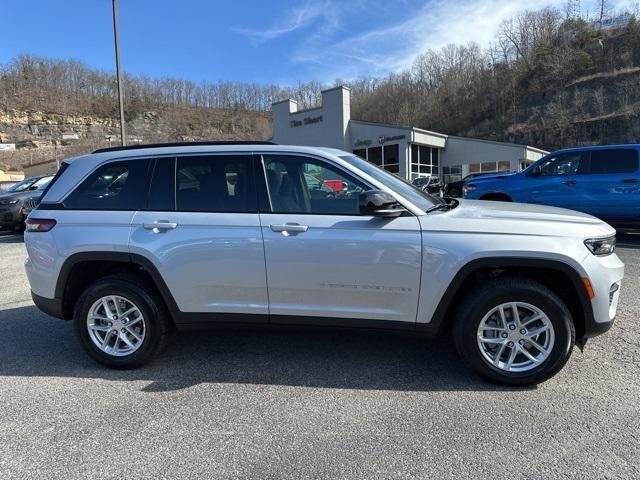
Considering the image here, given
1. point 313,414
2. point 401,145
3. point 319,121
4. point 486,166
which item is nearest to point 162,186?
point 313,414

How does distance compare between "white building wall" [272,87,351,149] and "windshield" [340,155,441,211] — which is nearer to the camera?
"windshield" [340,155,441,211]

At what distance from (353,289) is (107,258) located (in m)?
2.05

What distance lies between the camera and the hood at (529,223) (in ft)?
10.6

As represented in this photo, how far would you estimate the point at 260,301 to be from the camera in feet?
11.7

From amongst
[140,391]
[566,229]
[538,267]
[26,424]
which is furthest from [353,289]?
[26,424]

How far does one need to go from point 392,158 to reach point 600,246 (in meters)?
30.9

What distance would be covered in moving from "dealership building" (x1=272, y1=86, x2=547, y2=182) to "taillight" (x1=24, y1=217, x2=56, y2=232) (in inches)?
1176

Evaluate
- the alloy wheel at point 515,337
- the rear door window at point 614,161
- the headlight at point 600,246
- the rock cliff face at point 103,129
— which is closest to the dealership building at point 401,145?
the rear door window at point 614,161

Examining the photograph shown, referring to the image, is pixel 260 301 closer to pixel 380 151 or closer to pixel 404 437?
pixel 404 437

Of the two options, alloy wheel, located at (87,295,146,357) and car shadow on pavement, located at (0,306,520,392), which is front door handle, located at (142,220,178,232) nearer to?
alloy wheel, located at (87,295,146,357)

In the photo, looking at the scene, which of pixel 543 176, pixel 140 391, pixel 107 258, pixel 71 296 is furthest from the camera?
pixel 543 176

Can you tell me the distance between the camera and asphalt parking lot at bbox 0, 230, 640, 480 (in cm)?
253

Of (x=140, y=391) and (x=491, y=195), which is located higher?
(x=491, y=195)

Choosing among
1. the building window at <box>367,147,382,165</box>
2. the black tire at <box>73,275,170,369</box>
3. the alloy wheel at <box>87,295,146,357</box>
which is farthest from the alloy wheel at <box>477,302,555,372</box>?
the building window at <box>367,147,382,165</box>
